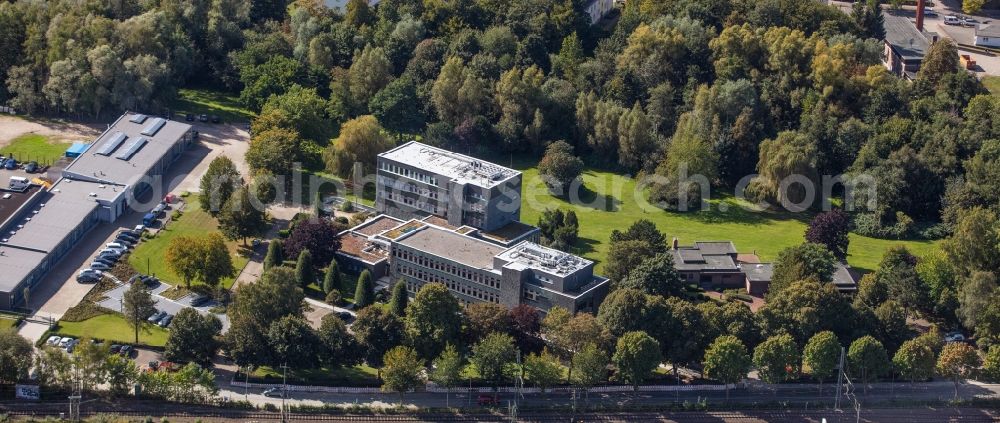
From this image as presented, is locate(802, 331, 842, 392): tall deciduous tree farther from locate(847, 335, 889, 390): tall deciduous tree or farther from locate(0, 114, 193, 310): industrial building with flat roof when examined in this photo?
locate(0, 114, 193, 310): industrial building with flat roof

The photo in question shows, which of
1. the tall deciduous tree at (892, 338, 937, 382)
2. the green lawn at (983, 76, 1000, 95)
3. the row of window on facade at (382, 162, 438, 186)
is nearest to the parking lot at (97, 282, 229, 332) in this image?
the row of window on facade at (382, 162, 438, 186)

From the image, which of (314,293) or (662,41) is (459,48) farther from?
(314,293)

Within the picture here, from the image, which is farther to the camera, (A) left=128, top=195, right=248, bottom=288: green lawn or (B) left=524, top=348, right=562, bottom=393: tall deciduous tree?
(A) left=128, top=195, right=248, bottom=288: green lawn

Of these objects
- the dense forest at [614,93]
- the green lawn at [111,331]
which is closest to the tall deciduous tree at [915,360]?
the dense forest at [614,93]

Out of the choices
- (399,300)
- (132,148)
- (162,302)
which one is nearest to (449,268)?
(399,300)

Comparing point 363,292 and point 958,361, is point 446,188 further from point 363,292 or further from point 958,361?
point 958,361

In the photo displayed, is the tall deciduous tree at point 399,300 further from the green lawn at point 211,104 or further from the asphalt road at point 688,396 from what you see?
the green lawn at point 211,104
